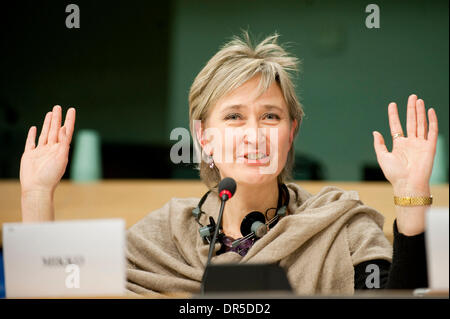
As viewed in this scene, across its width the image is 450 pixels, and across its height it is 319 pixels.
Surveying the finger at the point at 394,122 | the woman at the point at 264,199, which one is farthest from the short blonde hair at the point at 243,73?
the finger at the point at 394,122

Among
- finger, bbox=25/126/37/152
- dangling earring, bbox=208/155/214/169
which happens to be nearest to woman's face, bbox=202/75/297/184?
dangling earring, bbox=208/155/214/169

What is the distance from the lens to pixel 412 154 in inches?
49.9

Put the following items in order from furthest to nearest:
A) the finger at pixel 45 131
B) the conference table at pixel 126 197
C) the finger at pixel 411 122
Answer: the conference table at pixel 126 197 → the finger at pixel 45 131 → the finger at pixel 411 122

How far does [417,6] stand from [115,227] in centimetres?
135

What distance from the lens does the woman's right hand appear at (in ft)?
4.48

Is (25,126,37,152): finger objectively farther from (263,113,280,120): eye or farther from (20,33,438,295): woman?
(263,113,280,120): eye

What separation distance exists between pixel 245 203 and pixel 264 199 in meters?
0.06

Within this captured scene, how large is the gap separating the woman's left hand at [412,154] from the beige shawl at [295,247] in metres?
0.24

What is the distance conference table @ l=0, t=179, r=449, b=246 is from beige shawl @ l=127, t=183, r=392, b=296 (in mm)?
220

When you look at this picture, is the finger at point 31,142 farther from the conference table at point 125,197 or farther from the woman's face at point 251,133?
the woman's face at point 251,133

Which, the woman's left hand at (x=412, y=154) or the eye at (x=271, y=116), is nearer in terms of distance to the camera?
the woman's left hand at (x=412, y=154)

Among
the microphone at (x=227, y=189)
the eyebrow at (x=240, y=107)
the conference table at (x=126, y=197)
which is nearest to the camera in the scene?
the microphone at (x=227, y=189)

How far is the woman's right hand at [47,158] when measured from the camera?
1365 mm
